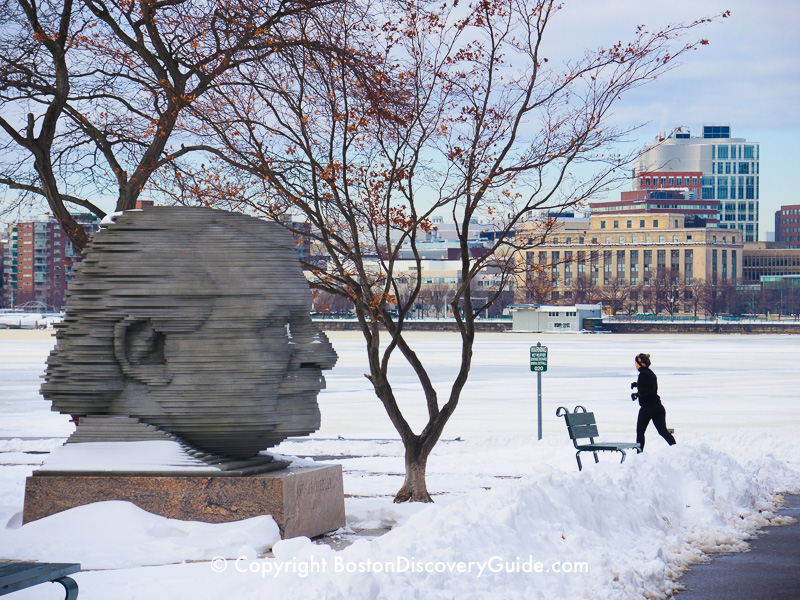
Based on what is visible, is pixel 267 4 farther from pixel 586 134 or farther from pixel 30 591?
pixel 30 591

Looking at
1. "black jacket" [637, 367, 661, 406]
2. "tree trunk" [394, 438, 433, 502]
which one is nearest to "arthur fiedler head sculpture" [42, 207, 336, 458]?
"tree trunk" [394, 438, 433, 502]

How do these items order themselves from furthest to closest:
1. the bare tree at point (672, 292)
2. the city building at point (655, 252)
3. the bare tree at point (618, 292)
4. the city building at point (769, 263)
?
the city building at point (769, 263)
the city building at point (655, 252)
the bare tree at point (672, 292)
the bare tree at point (618, 292)

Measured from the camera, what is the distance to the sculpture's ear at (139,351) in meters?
9.55

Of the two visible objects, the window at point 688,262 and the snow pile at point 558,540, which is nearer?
the snow pile at point 558,540

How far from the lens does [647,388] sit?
1559 cm

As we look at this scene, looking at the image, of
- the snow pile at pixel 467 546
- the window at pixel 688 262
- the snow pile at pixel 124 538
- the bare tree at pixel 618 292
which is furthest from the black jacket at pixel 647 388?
the window at pixel 688 262

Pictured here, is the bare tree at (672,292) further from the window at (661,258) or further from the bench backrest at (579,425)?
the bench backrest at (579,425)

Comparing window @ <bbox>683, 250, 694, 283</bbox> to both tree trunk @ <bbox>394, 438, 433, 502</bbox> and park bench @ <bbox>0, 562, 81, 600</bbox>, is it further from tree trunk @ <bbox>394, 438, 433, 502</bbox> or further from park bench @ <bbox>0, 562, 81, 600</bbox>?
park bench @ <bbox>0, 562, 81, 600</bbox>

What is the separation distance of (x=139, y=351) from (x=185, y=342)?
431mm

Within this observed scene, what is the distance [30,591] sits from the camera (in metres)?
7.28

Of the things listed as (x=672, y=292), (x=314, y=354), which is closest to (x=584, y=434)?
(x=314, y=354)

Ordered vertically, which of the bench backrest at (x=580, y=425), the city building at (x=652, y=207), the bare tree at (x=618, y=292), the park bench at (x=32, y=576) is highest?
the city building at (x=652, y=207)

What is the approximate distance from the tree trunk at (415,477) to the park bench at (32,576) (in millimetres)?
6110

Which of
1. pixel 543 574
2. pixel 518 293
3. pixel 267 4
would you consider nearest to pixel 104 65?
pixel 267 4
